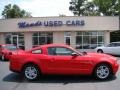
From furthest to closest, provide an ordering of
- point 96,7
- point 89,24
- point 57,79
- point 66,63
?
point 96,7, point 89,24, point 57,79, point 66,63

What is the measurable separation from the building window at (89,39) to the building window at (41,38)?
12.3ft

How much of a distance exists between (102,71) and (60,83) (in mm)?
1803

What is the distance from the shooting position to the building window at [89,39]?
3756 cm

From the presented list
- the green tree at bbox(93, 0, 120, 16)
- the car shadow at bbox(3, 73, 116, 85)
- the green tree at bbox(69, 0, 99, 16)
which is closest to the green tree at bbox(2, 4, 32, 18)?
the green tree at bbox(69, 0, 99, 16)

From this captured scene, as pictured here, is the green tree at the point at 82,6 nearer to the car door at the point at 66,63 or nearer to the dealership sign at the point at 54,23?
the dealership sign at the point at 54,23

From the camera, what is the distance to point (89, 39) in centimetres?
3769

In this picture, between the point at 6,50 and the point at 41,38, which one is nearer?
the point at 6,50

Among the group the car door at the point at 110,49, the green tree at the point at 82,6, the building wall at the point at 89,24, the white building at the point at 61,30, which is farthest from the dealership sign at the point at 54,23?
the green tree at the point at 82,6

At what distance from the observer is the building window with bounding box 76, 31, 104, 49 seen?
3756cm

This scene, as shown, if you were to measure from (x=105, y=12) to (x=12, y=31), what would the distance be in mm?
27136

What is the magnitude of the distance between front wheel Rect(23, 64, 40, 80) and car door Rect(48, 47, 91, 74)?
603 millimetres

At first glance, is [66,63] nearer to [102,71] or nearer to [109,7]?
[102,71]

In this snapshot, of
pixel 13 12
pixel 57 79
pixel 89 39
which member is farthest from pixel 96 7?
pixel 57 79

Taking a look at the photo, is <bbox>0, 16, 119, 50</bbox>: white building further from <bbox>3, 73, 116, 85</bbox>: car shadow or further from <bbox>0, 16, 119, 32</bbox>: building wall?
<bbox>3, 73, 116, 85</bbox>: car shadow
